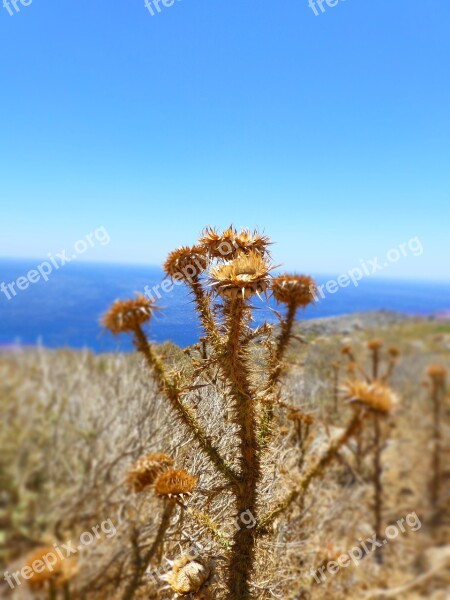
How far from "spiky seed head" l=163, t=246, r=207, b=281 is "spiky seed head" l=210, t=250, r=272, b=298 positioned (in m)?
0.30

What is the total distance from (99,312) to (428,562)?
2123mm

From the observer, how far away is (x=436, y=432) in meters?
1.60

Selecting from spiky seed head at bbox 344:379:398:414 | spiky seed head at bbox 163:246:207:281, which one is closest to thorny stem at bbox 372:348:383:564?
spiky seed head at bbox 344:379:398:414

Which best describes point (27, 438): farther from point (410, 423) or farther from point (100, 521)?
point (410, 423)

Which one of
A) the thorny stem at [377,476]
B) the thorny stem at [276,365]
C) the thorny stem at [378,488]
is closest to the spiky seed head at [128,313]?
the thorny stem at [276,365]

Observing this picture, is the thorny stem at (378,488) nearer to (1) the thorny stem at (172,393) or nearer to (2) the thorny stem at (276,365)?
(2) the thorny stem at (276,365)

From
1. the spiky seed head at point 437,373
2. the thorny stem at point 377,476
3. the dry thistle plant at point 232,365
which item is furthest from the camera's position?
the thorny stem at point 377,476

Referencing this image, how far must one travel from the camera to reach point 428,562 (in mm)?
1945

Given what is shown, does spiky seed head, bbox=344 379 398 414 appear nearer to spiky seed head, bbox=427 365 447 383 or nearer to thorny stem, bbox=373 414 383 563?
spiky seed head, bbox=427 365 447 383

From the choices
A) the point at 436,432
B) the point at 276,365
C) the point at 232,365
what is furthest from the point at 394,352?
the point at 232,365

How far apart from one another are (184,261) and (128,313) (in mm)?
465

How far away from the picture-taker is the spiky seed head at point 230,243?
1.50 meters

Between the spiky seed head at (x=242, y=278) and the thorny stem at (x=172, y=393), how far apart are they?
298 mm

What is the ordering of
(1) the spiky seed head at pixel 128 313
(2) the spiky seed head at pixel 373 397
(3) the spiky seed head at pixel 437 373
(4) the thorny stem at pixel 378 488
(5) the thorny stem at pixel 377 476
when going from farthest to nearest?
(4) the thorny stem at pixel 378 488, (5) the thorny stem at pixel 377 476, (3) the spiky seed head at pixel 437 373, (1) the spiky seed head at pixel 128 313, (2) the spiky seed head at pixel 373 397
